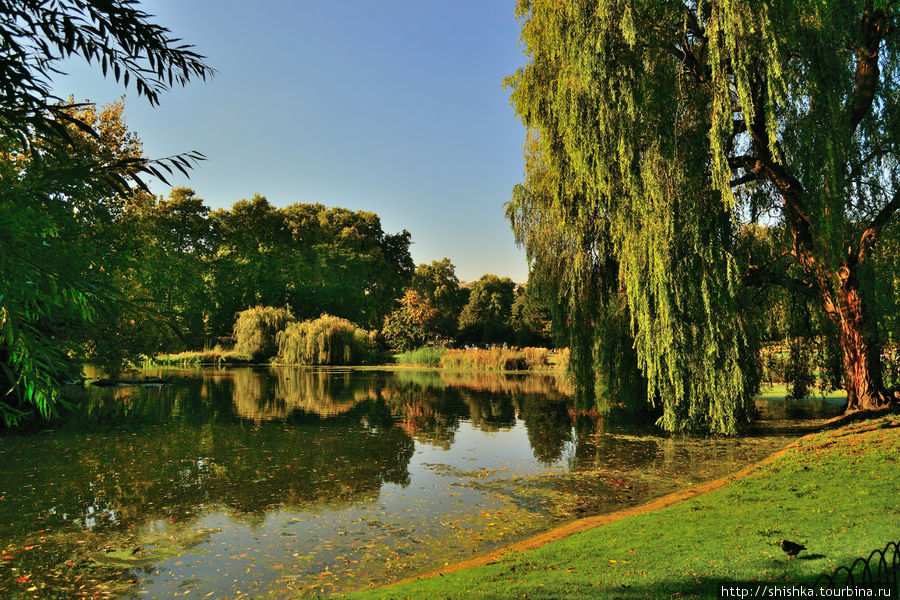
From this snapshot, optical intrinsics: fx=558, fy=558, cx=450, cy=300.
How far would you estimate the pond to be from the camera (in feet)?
17.7

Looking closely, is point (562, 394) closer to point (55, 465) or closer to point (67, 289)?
point (55, 465)

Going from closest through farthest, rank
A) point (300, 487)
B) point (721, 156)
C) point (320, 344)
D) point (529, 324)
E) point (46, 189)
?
point (46, 189) < point (300, 487) < point (721, 156) < point (320, 344) < point (529, 324)

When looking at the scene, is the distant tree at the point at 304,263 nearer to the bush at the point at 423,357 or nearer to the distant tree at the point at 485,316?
the distant tree at the point at 485,316

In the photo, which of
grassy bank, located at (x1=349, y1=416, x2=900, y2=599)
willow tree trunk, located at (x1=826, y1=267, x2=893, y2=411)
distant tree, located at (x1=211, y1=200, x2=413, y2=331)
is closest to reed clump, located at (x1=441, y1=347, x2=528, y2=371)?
distant tree, located at (x1=211, y1=200, x2=413, y2=331)

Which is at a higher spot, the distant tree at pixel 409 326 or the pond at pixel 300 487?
the distant tree at pixel 409 326

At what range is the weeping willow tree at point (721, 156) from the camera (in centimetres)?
1009

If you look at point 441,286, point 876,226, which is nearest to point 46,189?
point 876,226

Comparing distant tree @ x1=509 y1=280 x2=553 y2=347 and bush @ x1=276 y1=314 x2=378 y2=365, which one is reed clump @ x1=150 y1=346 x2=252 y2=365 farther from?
distant tree @ x1=509 y1=280 x2=553 y2=347

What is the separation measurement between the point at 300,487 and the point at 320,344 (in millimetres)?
27852

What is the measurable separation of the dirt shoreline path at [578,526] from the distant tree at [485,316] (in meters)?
39.0

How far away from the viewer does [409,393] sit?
71.5 ft

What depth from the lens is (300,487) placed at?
843 cm

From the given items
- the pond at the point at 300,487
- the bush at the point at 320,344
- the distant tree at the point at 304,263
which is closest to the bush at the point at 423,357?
the bush at the point at 320,344

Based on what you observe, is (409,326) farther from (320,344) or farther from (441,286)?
(441,286)
